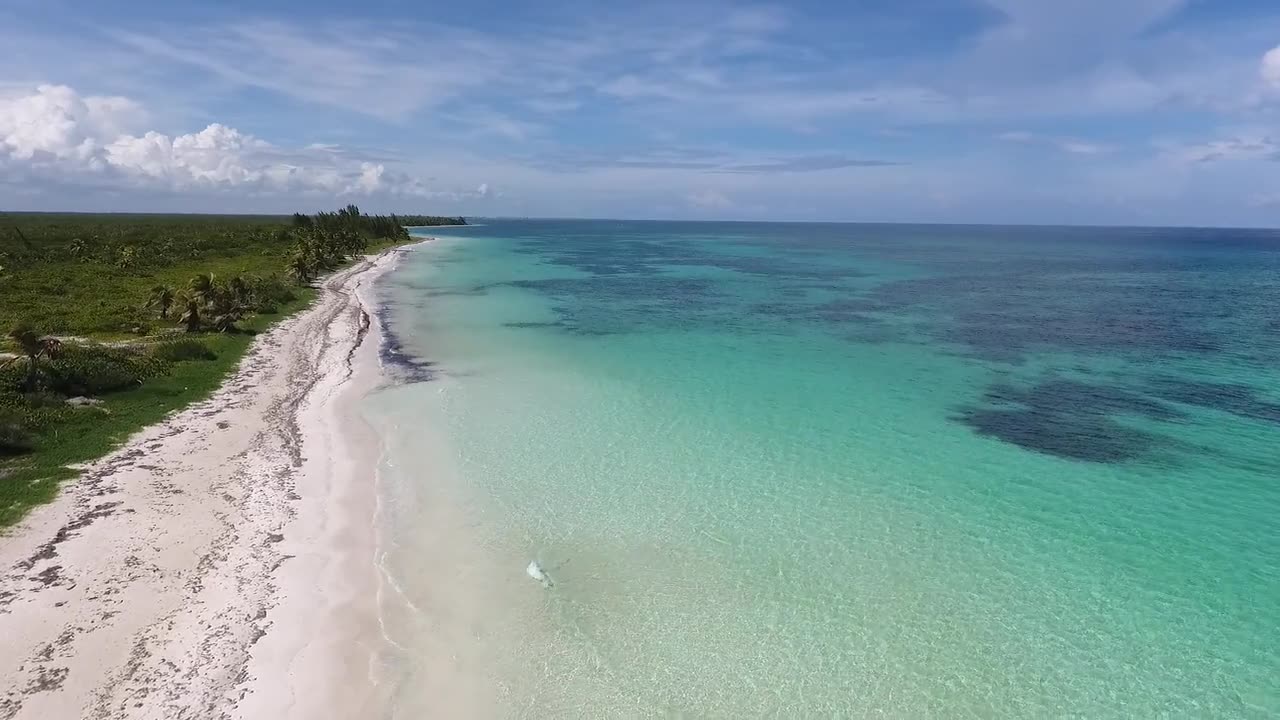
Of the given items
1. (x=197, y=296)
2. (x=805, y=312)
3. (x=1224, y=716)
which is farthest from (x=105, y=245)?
(x=1224, y=716)

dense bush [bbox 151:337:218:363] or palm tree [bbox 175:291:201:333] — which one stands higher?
palm tree [bbox 175:291:201:333]

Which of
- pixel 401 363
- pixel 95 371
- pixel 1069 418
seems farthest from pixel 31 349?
pixel 1069 418

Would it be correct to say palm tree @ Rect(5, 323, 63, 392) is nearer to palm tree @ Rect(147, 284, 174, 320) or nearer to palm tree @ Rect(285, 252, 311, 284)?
palm tree @ Rect(147, 284, 174, 320)

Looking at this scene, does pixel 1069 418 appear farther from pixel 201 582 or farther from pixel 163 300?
pixel 163 300

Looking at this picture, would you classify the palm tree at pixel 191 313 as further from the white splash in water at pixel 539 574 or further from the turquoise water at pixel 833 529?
the white splash in water at pixel 539 574

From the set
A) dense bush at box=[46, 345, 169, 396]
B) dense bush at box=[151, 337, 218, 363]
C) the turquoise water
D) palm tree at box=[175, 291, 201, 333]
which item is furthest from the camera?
palm tree at box=[175, 291, 201, 333]

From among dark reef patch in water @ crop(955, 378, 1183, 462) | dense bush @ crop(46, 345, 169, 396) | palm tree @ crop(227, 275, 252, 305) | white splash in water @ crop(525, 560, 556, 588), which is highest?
palm tree @ crop(227, 275, 252, 305)

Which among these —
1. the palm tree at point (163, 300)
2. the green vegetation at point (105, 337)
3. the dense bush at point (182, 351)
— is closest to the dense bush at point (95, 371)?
the green vegetation at point (105, 337)

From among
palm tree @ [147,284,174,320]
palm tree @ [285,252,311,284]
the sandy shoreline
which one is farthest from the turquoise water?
palm tree @ [285,252,311,284]
